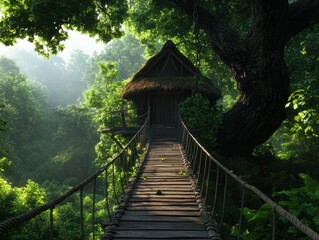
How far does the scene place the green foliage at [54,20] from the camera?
36.8 feet

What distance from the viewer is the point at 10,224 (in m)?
2.13

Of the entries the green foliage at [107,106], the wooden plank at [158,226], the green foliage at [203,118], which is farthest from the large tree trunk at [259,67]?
the green foliage at [107,106]

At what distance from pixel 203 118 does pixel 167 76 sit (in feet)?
16.2

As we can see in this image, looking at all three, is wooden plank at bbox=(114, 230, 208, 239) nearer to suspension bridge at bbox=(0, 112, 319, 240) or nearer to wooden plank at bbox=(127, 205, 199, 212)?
suspension bridge at bbox=(0, 112, 319, 240)

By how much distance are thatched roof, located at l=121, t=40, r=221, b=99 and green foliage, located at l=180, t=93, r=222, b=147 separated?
7.34 feet

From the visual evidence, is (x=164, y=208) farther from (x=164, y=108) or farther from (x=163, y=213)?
(x=164, y=108)

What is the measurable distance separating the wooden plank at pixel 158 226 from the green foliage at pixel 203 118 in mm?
7917

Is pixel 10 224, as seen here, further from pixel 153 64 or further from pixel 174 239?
pixel 153 64

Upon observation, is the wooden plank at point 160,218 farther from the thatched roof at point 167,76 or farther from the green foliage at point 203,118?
the thatched roof at point 167,76

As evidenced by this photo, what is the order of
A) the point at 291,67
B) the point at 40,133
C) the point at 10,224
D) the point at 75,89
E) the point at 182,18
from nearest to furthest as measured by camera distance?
the point at 10,224, the point at 291,67, the point at 182,18, the point at 40,133, the point at 75,89

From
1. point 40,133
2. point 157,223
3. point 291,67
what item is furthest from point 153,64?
point 40,133

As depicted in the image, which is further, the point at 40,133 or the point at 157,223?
the point at 40,133

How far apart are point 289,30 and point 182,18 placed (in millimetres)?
7579

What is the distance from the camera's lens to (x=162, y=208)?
5.75 m
